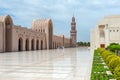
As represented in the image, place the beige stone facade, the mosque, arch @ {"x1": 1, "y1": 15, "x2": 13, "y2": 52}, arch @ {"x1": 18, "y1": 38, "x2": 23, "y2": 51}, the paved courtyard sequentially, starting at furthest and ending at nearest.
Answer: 1. the beige stone facade
2. arch @ {"x1": 18, "y1": 38, "x2": 23, "y2": 51}
3. arch @ {"x1": 1, "y1": 15, "x2": 13, "y2": 52}
4. the mosque
5. the paved courtyard

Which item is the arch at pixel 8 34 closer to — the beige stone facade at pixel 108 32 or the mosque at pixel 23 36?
the mosque at pixel 23 36

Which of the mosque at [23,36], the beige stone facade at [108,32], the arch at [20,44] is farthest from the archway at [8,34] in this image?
the beige stone facade at [108,32]

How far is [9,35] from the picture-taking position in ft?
114

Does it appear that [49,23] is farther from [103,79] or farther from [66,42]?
[103,79]

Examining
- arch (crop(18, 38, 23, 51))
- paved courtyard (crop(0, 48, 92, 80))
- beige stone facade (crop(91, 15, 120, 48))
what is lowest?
paved courtyard (crop(0, 48, 92, 80))

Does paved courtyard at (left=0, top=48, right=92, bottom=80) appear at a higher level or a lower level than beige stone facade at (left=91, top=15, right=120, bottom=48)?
lower

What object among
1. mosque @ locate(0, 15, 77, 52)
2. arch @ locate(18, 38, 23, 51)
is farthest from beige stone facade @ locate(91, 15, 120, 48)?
arch @ locate(18, 38, 23, 51)

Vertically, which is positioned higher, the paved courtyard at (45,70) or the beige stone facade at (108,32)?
the beige stone facade at (108,32)

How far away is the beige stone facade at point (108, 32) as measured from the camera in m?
42.9

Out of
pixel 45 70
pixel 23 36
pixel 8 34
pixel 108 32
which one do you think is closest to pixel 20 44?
pixel 23 36

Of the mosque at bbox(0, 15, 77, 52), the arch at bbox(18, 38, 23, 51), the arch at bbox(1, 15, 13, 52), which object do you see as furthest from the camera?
the arch at bbox(18, 38, 23, 51)

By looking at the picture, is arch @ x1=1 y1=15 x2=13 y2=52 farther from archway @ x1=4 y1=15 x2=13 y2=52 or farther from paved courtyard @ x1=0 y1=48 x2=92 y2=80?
paved courtyard @ x1=0 y1=48 x2=92 y2=80

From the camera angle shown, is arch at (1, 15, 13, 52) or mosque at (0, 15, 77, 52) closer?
mosque at (0, 15, 77, 52)

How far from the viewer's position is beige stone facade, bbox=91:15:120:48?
42.9 m
